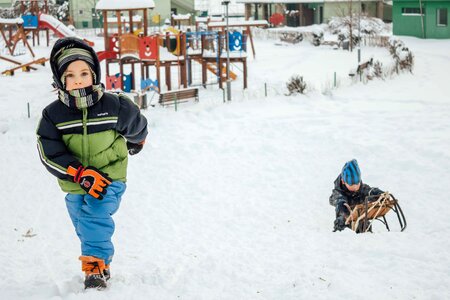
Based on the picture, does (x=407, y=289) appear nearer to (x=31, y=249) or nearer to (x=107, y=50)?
(x=31, y=249)

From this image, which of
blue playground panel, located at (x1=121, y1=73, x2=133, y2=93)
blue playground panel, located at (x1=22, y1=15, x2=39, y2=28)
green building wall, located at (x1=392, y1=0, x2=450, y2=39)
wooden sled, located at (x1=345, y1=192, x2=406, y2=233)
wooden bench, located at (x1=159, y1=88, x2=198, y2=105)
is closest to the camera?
wooden sled, located at (x1=345, y1=192, x2=406, y2=233)

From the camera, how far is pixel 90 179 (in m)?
4.55

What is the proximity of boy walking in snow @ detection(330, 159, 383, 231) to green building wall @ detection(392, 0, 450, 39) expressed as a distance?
2945 centimetres

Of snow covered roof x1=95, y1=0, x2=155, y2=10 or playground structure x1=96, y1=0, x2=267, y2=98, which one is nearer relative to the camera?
playground structure x1=96, y1=0, x2=267, y2=98

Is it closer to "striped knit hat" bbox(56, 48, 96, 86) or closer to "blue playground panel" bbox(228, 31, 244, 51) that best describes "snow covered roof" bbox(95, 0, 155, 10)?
"blue playground panel" bbox(228, 31, 244, 51)

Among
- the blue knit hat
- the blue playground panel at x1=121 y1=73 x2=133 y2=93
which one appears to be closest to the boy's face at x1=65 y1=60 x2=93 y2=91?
the blue knit hat

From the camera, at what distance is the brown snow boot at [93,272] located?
15.8 feet

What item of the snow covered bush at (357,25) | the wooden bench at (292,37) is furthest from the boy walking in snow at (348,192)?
the wooden bench at (292,37)

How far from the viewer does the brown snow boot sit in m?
4.82

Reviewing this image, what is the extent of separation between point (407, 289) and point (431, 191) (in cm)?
541

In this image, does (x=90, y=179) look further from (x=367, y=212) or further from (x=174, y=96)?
(x=174, y=96)

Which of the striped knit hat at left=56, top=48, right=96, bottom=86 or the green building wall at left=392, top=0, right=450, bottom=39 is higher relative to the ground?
the green building wall at left=392, top=0, right=450, bottom=39

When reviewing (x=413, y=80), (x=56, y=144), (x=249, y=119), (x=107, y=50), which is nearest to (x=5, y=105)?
(x=107, y=50)

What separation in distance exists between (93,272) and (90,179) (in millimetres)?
722
